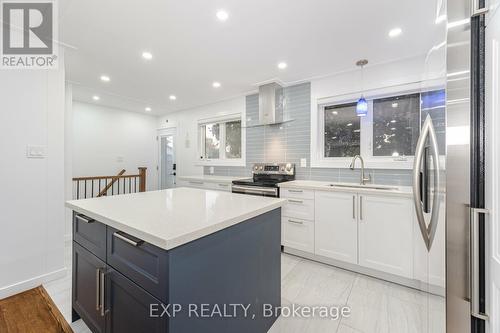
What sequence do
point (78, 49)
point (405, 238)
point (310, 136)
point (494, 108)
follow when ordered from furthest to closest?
1. point (310, 136)
2. point (78, 49)
3. point (405, 238)
4. point (494, 108)

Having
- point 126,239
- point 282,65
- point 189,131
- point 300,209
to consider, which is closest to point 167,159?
point 189,131

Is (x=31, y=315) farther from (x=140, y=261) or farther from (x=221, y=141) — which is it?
(x=221, y=141)

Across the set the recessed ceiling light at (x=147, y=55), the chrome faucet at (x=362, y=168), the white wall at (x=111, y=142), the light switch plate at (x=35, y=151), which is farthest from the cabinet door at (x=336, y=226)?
the white wall at (x=111, y=142)

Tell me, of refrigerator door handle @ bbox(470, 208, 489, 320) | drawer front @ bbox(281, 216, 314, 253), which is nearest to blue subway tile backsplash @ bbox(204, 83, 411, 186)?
drawer front @ bbox(281, 216, 314, 253)

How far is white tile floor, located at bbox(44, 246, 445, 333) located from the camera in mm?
1567

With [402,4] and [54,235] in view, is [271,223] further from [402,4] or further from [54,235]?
[54,235]

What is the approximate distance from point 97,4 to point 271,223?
2172mm

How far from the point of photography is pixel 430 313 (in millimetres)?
1022

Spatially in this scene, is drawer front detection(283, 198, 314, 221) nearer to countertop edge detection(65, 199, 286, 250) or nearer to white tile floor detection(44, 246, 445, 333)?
white tile floor detection(44, 246, 445, 333)

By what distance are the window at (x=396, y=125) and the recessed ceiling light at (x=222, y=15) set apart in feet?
6.95

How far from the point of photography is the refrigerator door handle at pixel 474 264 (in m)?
0.69

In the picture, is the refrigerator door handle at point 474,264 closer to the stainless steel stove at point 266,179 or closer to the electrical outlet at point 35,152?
the stainless steel stove at point 266,179

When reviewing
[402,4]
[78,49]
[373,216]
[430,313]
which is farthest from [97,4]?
[373,216]

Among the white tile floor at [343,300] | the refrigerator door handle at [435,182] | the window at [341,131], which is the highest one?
the window at [341,131]
